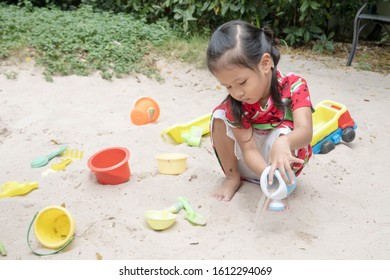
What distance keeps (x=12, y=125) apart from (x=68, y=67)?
879 millimetres

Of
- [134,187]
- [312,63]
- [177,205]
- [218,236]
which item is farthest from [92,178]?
[312,63]

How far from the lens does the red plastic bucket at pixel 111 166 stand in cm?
210

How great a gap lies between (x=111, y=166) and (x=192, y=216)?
559 millimetres

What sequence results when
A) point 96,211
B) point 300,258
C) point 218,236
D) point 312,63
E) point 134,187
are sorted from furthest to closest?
point 312,63 → point 134,187 → point 96,211 → point 218,236 → point 300,258

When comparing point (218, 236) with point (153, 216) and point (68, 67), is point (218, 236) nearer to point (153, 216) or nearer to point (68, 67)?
point (153, 216)

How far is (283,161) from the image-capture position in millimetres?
1604

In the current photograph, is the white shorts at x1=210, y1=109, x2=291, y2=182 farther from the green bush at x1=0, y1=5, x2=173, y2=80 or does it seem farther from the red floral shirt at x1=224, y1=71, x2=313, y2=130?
the green bush at x1=0, y1=5, x2=173, y2=80

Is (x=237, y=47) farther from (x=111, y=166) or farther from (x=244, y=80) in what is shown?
(x=111, y=166)

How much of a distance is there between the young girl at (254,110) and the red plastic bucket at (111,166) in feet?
1.46

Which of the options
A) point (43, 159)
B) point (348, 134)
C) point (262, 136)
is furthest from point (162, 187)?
point (348, 134)

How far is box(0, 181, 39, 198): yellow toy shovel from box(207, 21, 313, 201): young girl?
0.89 metres

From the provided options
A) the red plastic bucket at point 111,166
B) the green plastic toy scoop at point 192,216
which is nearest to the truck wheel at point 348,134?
the green plastic toy scoop at point 192,216

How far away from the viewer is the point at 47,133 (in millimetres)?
2873

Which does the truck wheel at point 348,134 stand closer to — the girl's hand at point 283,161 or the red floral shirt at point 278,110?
the red floral shirt at point 278,110
